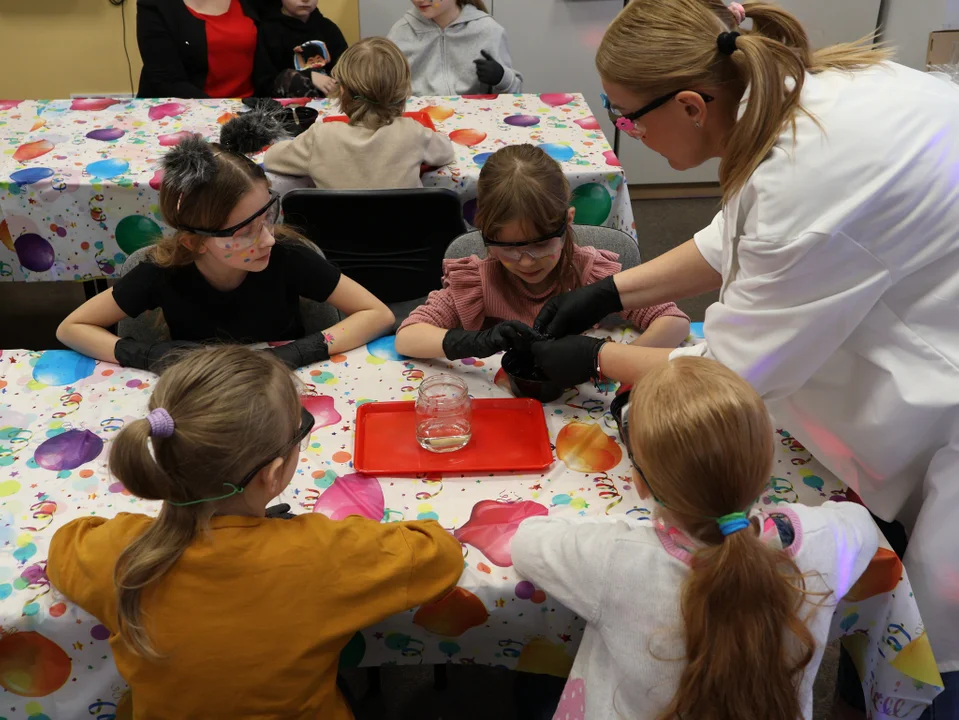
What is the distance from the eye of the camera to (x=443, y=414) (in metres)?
1.39

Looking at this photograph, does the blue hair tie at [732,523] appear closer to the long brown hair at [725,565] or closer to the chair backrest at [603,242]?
the long brown hair at [725,565]

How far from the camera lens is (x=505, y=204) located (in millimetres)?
1580

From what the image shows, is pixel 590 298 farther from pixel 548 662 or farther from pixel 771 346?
pixel 548 662

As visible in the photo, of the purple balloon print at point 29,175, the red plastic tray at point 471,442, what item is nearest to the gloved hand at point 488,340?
the red plastic tray at point 471,442

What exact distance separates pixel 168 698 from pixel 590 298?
0.94 m

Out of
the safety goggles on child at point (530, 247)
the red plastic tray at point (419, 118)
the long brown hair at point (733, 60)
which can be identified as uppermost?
the long brown hair at point (733, 60)

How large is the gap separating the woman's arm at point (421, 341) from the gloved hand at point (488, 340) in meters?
0.02

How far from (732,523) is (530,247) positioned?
78 cm

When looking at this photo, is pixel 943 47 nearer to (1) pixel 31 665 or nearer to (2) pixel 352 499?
(2) pixel 352 499

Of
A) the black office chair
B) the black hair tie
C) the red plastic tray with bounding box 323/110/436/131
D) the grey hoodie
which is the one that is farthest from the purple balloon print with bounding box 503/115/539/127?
the black hair tie

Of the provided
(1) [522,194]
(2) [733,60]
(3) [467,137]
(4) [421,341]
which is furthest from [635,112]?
(3) [467,137]

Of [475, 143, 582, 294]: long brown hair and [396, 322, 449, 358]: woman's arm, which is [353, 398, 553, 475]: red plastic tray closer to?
[396, 322, 449, 358]: woman's arm

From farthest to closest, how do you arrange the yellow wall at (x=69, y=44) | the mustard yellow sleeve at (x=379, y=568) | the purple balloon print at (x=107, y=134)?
the yellow wall at (x=69, y=44) → the purple balloon print at (x=107, y=134) → the mustard yellow sleeve at (x=379, y=568)

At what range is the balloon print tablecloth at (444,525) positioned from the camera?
3.64 ft
